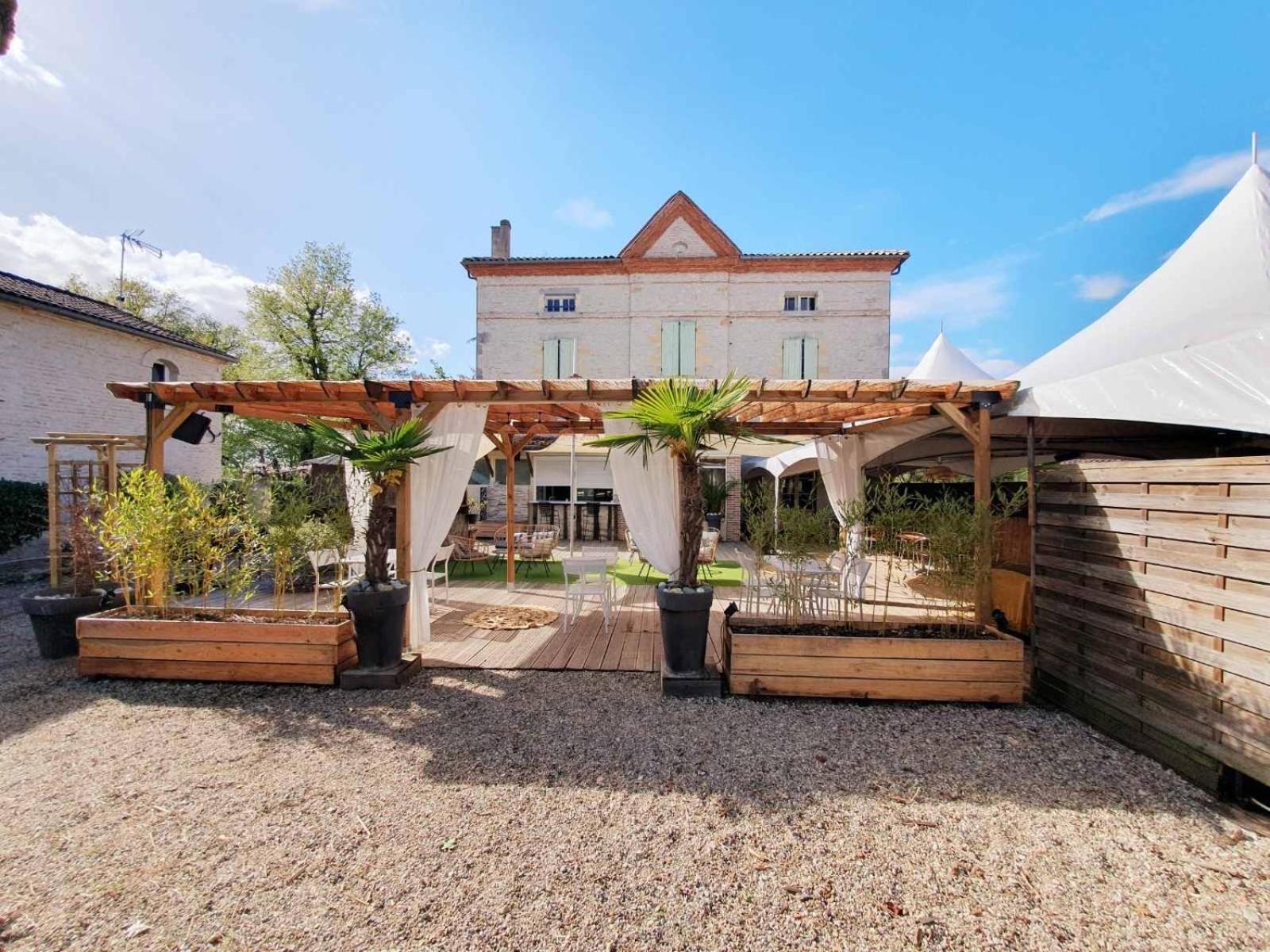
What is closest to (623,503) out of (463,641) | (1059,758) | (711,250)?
(463,641)

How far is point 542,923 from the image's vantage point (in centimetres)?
178

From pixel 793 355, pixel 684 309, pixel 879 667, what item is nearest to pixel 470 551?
pixel 879 667

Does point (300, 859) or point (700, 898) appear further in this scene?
point (300, 859)

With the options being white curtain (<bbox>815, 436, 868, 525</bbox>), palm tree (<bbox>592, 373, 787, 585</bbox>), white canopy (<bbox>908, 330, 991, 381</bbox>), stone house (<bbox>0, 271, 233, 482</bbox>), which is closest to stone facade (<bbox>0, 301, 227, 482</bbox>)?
stone house (<bbox>0, 271, 233, 482</bbox>)

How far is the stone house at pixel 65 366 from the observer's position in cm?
820

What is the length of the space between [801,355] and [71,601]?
575 inches

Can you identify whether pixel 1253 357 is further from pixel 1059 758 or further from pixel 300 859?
pixel 300 859

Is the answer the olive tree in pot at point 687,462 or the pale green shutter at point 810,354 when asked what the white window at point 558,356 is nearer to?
the pale green shutter at point 810,354

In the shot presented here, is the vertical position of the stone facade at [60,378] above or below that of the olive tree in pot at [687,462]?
above

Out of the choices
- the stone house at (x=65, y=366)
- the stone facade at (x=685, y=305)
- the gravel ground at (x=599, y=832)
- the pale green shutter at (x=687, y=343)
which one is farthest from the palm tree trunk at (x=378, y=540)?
the pale green shutter at (x=687, y=343)

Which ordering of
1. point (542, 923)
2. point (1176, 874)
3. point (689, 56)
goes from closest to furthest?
point (542, 923) → point (1176, 874) → point (689, 56)

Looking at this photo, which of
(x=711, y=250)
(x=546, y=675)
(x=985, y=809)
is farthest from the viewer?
(x=711, y=250)

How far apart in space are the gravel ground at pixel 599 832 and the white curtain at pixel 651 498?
1221mm

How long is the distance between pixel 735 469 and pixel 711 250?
675cm
